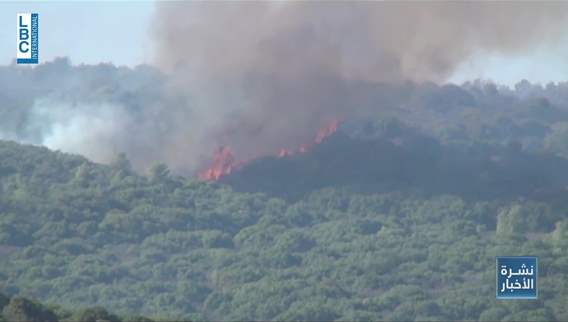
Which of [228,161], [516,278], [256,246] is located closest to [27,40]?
[516,278]

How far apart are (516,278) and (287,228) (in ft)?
214

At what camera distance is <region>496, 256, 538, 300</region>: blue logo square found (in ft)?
347

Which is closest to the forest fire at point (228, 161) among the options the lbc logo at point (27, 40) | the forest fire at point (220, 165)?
the forest fire at point (220, 165)

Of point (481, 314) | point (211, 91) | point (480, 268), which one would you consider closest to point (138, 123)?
point (211, 91)

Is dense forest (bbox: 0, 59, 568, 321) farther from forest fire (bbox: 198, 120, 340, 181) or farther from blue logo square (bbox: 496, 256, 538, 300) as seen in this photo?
blue logo square (bbox: 496, 256, 538, 300)

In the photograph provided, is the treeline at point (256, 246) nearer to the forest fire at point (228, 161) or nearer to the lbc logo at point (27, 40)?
the forest fire at point (228, 161)

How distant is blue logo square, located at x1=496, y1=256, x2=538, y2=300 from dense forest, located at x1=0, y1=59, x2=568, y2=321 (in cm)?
3075

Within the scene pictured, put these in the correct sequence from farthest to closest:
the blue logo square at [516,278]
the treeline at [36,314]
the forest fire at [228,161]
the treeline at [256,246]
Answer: the forest fire at [228,161] < the treeline at [256,246] < the blue logo square at [516,278] < the treeline at [36,314]

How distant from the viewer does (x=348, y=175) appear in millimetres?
183375

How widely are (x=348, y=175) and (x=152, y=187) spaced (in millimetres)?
15896

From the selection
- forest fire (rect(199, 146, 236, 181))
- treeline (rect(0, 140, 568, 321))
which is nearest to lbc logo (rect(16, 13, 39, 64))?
treeline (rect(0, 140, 568, 321))

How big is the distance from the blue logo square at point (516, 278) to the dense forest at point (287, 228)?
3075 centimetres

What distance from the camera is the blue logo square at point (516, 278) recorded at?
106m

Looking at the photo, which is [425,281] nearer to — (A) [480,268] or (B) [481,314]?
(A) [480,268]
